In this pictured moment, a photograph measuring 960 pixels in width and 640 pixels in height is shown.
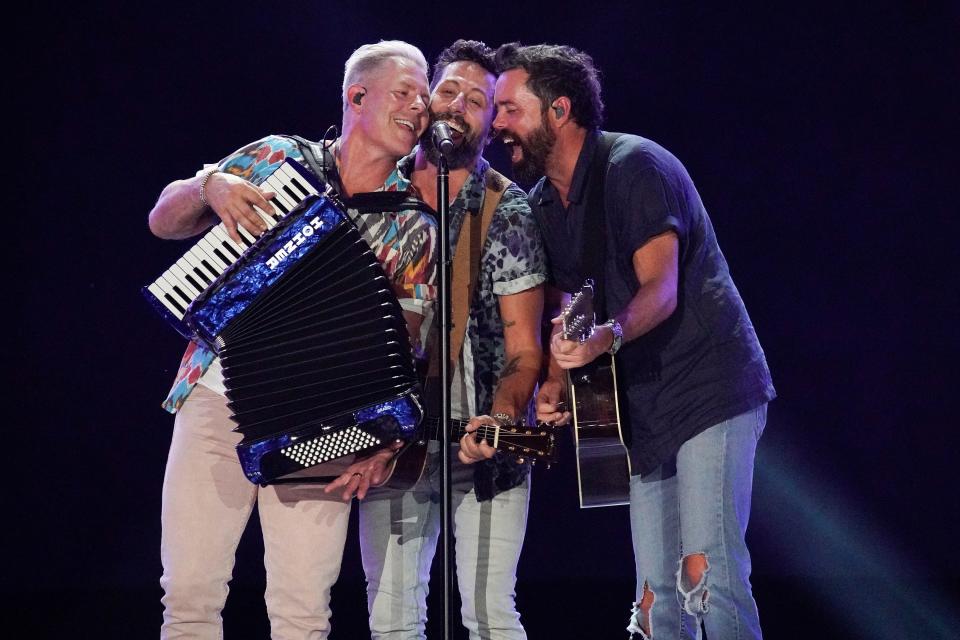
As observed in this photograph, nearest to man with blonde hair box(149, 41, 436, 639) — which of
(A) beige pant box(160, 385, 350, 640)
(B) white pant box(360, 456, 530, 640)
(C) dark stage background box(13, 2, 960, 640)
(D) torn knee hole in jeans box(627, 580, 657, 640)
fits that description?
(A) beige pant box(160, 385, 350, 640)

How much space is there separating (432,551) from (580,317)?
2.88 ft

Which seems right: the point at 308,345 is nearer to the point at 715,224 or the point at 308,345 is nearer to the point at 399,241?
the point at 399,241

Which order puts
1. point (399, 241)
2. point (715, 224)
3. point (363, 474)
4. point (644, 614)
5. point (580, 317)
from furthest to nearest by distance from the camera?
point (715, 224)
point (644, 614)
point (399, 241)
point (580, 317)
point (363, 474)

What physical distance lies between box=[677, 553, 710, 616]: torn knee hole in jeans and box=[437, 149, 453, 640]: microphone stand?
2.35 feet

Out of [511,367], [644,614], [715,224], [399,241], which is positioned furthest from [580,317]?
[715,224]

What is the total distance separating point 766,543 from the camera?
17.3 ft

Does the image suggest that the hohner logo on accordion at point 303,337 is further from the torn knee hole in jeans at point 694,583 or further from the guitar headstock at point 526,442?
the torn knee hole in jeans at point 694,583

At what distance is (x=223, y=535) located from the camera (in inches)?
106

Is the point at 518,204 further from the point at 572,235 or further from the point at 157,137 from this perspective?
the point at 157,137

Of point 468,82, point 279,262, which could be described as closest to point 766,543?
point 468,82

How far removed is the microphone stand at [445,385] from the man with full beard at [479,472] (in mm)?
327

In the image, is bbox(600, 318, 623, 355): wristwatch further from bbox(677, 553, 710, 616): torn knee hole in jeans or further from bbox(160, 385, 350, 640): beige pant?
bbox(160, 385, 350, 640): beige pant

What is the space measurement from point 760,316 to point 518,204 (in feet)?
7.65

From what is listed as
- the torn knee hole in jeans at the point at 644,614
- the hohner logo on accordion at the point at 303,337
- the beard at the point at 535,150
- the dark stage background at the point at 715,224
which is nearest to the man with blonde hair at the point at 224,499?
the hohner logo on accordion at the point at 303,337
